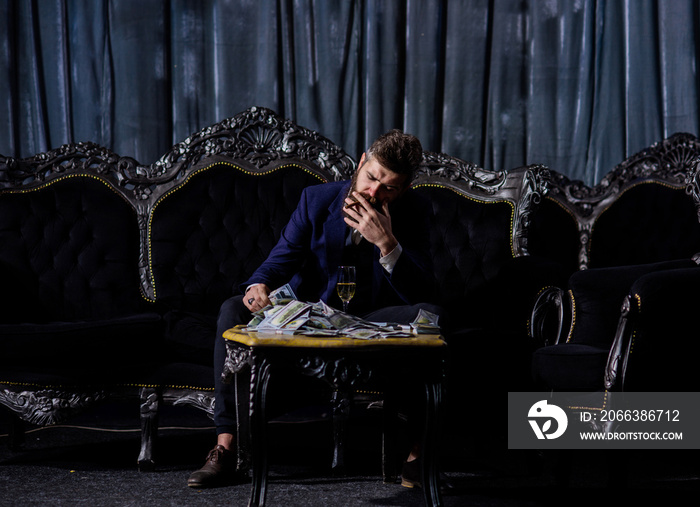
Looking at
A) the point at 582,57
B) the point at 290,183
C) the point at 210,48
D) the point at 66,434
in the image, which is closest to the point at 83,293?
the point at 66,434

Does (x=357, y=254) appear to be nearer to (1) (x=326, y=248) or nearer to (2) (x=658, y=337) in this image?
(1) (x=326, y=248)

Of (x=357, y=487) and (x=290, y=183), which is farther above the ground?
(x=290, y=183)

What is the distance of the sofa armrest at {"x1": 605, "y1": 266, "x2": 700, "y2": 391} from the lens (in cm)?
199

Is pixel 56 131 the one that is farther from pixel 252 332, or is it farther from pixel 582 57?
pixel 582 57

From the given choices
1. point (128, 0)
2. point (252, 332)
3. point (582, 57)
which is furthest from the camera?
point (582, 57)

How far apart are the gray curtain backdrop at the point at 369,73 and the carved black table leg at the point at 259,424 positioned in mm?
2012

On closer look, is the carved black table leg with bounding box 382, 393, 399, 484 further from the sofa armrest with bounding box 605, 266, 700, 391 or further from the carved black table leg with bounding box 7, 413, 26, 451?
the carved black table leg with bounding box 7, 413, 26, 451

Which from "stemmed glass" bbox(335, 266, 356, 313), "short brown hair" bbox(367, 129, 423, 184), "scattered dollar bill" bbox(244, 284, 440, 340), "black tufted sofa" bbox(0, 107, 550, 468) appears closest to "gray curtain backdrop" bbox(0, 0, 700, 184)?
"black tufted sofa" bbox(0, 107, 550, 468)

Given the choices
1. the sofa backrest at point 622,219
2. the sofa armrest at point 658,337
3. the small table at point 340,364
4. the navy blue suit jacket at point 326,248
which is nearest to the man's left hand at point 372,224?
the navy blue suit jacket at point 326,248

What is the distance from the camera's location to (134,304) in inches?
116

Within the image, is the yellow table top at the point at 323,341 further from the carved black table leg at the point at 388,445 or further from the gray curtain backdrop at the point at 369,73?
A: the gray curtain backdrop at the point at 369,73

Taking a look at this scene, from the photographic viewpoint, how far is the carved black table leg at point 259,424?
1.74 meters

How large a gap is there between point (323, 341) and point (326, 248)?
2.57 feet

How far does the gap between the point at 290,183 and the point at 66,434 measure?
142 centimetres
